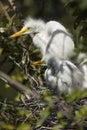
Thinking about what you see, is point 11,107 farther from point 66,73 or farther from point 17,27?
point 17,27

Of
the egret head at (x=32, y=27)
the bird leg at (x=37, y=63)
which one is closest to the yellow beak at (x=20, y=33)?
the egret head at (x=32, y=27)

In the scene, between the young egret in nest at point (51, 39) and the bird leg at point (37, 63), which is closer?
the bird leg at point (37, 63)

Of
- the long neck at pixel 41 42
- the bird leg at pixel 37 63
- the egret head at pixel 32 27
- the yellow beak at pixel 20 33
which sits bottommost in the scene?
the bird leg at pixel 37 63

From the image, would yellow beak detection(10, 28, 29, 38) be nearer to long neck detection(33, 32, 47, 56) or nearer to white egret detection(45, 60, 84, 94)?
long neck detection(33, 32, 47, 56)

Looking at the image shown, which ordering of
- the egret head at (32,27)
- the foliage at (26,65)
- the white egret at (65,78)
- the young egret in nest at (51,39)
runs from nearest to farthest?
1. the foliage at (26,65)
2. the white egret at (65,78)
3. the young egret in nest at (51,39)
4. the egret head at (32,27)

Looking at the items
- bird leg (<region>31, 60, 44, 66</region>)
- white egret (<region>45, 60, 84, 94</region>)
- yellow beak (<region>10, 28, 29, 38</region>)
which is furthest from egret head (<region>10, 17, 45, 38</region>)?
white egret (<region>45, 60, 84, 94</region>)

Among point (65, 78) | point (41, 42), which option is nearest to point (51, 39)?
point (41, 42)

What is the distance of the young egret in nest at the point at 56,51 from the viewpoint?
2.61m

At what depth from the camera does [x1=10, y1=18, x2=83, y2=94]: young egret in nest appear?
8.55ft

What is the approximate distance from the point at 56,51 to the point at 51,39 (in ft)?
0.31

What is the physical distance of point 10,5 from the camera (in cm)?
283

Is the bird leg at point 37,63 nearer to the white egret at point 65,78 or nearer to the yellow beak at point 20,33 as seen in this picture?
the white egret at point 65,78

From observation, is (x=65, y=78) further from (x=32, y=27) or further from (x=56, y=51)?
(x=32, y=27)

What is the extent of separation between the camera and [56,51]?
282 centimetres
